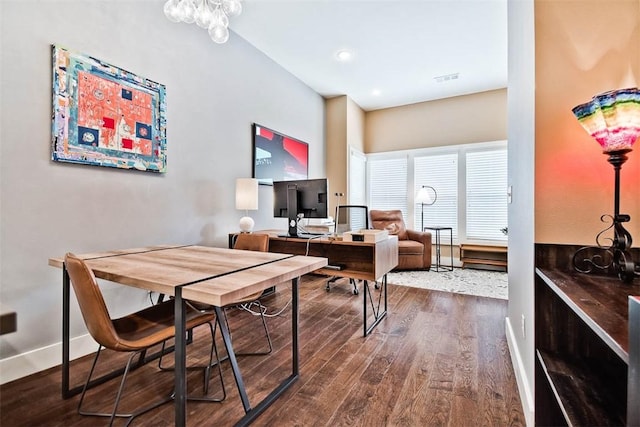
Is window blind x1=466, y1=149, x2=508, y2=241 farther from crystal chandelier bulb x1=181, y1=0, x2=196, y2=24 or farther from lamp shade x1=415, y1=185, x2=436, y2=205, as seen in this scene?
crystal chandelier bulb x1=181, y1=0, x2=196, y2=24

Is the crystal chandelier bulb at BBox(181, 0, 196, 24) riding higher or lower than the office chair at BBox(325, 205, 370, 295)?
higher

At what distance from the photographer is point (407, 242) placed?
4.99m

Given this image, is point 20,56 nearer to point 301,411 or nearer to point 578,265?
point 301,411

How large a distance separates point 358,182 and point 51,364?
4942 mm

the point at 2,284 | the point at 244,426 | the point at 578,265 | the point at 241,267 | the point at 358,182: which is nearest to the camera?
the point at 578,265

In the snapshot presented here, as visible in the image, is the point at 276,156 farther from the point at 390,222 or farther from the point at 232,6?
the point at 390,222

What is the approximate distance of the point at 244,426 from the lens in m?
1.41

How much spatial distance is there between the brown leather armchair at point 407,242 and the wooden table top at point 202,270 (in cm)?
342

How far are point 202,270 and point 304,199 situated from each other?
152 centimetres

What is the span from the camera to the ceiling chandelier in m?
1.96

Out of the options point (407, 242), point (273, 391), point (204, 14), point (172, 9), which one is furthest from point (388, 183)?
point (273, 391)

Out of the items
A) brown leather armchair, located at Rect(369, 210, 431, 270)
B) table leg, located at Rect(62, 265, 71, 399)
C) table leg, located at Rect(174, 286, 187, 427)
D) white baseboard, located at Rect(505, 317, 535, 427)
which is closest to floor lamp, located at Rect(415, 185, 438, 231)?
brown leather armchair, located at Rect(369, 210, 431, 270)

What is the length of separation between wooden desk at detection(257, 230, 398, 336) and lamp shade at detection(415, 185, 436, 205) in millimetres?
2800

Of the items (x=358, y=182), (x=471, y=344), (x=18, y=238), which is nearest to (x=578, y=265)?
(x=471, y=344)
